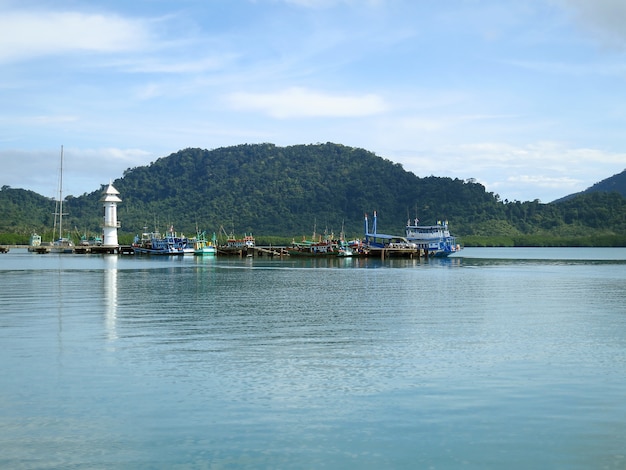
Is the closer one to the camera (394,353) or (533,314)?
(394,353)

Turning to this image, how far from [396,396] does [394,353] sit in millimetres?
6253

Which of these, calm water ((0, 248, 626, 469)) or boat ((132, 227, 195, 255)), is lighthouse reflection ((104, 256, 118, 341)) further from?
boat ((132, 227, 195, 255))

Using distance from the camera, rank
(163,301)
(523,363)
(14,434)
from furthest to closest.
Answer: (163,301), (523,363), (14,434)

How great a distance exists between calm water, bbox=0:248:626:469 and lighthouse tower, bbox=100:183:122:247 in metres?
104

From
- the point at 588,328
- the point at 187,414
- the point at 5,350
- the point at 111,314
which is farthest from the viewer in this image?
the point at 111,314

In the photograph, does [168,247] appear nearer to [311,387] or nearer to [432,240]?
[432,240]

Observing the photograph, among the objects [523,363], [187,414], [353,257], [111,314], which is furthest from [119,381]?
[353,257]

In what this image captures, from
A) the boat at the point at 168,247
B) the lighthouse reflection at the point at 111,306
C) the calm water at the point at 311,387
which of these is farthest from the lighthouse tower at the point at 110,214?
the calm water at the point at 311,387

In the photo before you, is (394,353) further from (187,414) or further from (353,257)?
(353,257)

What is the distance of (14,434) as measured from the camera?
1526cm

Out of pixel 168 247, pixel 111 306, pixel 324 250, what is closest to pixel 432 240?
pixel 324 250

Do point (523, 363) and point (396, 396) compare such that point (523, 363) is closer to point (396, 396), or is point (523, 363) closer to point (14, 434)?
point (396, 396)

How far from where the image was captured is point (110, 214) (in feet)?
472

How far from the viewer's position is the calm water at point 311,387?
14336mm
